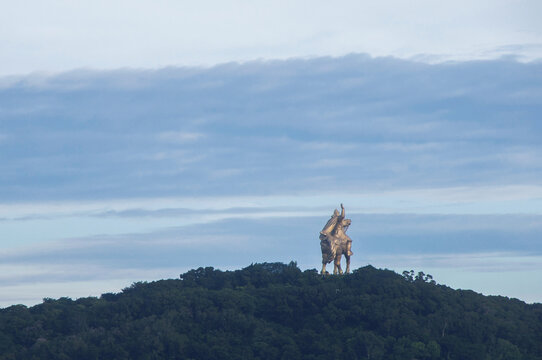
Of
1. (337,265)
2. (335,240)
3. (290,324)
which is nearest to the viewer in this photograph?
(290,324)

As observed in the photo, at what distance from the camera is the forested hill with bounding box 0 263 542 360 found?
7275cm

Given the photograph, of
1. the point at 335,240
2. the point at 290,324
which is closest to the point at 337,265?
the point at 335,240

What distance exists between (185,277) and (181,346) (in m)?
19.5

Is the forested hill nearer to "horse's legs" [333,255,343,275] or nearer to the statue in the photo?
"horse's legs" [333,255,343,275]

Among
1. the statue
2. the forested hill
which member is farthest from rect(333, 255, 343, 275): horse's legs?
the forested hill

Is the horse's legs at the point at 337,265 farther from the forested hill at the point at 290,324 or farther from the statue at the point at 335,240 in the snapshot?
the forested hill at the point at 290,324

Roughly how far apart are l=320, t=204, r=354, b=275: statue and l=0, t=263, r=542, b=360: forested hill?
1949 millimetres

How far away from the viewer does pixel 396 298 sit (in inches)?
3120

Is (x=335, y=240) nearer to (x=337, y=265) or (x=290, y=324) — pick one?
(x=337, y=265)

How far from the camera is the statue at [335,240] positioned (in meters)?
82.7

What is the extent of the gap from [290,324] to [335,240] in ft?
26.6

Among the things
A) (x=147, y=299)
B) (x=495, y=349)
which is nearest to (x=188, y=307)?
(x=147, y=299)

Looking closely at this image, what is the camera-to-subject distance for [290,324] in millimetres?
78875

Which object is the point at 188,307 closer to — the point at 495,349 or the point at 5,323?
the point at 5,323
